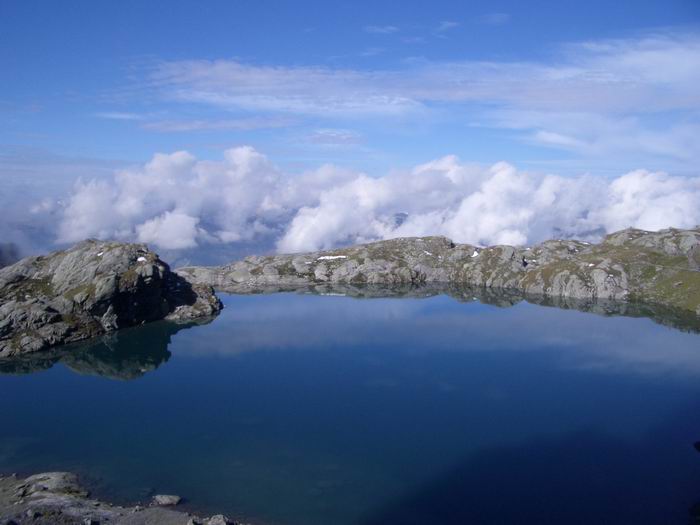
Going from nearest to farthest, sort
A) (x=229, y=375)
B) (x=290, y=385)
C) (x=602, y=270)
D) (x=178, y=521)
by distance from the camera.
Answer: (x=178, y=521) → (x=290, y=385) → (x=229, y=375) → (x=602, y=270)

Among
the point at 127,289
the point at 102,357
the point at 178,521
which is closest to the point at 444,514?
the point at 178,521

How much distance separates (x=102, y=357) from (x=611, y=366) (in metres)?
90.2

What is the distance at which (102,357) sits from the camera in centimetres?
9694

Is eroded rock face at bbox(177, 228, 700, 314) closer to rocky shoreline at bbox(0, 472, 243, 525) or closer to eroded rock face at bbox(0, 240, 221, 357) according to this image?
eroded rock face at bbox(0, 240, 221, 357)

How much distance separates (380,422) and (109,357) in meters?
59.5

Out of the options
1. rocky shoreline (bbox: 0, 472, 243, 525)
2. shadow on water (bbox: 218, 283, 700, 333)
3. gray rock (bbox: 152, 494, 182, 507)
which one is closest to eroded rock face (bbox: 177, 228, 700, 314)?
shadow on water (bbox: 218, 283, 700, 333)

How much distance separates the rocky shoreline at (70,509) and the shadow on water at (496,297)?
108 metres

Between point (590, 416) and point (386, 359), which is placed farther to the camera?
point (386, 359)

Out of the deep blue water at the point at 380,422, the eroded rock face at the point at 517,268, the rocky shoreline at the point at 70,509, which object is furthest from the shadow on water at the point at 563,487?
the eroded rock face at the point at 517,268

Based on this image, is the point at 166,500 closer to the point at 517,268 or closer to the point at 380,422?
the point at 380,422

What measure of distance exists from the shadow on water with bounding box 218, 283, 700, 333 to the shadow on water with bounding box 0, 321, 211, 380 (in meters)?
58.7

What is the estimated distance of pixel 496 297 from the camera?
6014 inches

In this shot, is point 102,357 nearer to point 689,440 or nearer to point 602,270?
point 689,440

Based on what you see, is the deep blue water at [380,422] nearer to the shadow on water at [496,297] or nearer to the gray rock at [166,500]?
the gray rock at [166,500]
